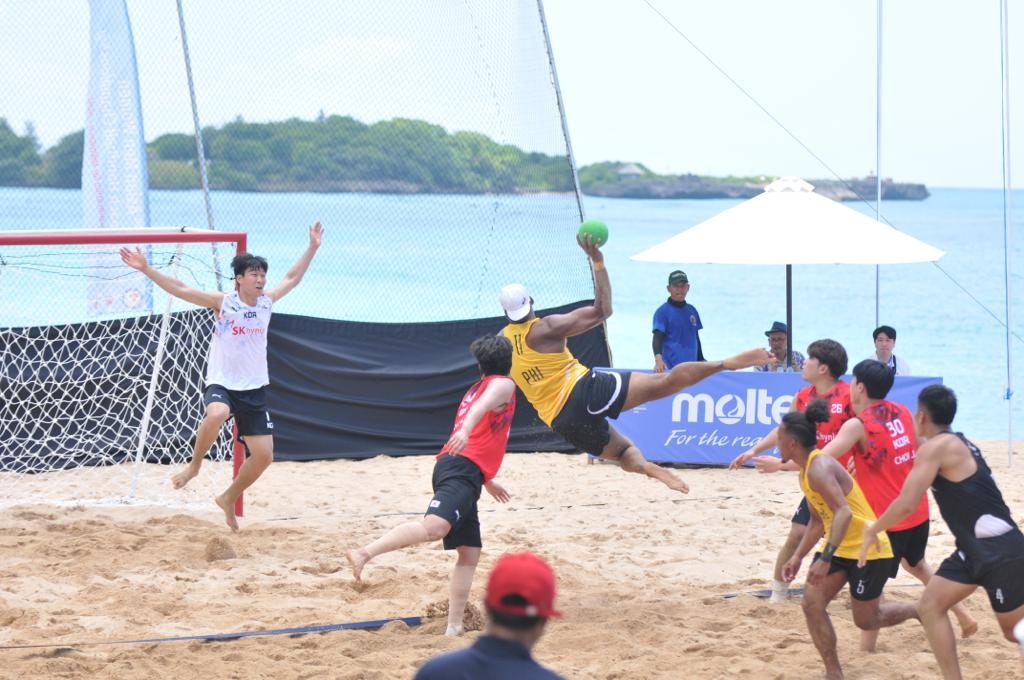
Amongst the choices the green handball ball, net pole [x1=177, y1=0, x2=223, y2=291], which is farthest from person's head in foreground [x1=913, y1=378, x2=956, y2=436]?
net pole [x1=177, y1=0, x2=223, y2=291]

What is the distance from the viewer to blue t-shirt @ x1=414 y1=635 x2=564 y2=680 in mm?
2873

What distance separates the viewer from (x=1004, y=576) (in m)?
5.06

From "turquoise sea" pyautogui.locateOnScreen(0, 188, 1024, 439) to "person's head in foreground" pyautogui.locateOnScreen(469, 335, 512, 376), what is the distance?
15.6 ft

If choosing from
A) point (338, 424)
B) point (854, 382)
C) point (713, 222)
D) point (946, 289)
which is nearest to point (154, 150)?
point (338, 424)

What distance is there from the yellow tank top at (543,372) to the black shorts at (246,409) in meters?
1.98

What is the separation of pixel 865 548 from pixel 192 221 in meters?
7.79

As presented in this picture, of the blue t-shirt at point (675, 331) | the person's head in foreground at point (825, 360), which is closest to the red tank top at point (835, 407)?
the person's head in foreground at point (825, 360)

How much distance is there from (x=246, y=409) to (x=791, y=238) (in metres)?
4.69

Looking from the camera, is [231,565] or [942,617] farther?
[231,565]

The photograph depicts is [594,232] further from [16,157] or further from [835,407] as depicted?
[16,157]

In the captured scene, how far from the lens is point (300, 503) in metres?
9.71

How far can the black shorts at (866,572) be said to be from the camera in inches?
222

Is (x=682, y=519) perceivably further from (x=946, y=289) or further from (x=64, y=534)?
(x=946, y=289)

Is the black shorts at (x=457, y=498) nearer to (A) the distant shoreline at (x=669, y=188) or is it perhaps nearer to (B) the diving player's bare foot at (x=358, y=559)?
(B) the diving player's bare foot at (x=358, y=559)
